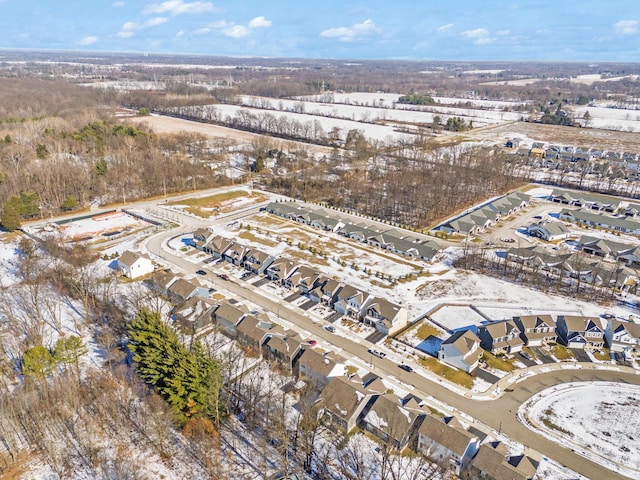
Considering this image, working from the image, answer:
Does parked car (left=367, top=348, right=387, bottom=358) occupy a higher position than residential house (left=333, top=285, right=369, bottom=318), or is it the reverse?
residential house (left=333, top=285, right=369, bottom=318)

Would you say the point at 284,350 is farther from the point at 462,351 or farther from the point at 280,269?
the point at 280,269

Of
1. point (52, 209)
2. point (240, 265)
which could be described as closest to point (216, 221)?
point (240, 265)

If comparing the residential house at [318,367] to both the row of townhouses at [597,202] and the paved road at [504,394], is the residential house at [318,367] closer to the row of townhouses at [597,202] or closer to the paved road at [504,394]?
the paved road at [504,394]

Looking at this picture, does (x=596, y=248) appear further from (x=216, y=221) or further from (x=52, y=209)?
(x=52, y=209)

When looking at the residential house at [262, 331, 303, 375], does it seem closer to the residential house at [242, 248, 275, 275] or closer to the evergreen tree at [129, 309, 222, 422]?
the evergreen tree at [129, 309, 222, 422]

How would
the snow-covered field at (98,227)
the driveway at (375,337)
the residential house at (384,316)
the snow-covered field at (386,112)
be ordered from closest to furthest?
the driveway at (375,337), the residential house at (384,316), the snow-covered field at (98,227), the snow-covered field at (386,112)

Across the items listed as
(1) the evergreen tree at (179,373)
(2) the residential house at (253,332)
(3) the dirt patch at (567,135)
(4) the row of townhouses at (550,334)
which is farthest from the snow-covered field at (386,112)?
(1) the evergreen tree at (179,373)

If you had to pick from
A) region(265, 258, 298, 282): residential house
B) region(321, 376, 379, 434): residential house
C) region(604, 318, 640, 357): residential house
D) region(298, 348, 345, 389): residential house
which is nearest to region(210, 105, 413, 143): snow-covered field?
region(265, 258, 298, 282): residential house

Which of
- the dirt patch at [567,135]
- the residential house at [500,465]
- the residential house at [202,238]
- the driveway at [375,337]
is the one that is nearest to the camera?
the residential house at [500,465]
